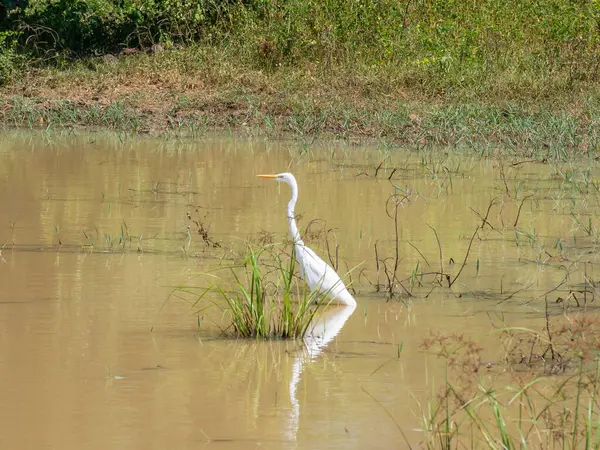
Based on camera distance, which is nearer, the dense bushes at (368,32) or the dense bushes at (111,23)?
the dense bushes at (368,32)

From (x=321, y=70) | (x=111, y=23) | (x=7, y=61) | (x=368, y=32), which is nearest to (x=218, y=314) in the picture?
(x=321, y=70)

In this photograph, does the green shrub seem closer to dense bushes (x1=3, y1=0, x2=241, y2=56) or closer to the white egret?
dense bushes (x1=3, y1=0, x2=241, y2=56)

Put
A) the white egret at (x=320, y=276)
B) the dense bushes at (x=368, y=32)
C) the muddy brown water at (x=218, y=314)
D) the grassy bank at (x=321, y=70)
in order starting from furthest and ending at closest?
the dense bushes at (x=368, y=32), the grassy bank at (x=321, y=70), the white egret at (x=320, y=276), the muddy brown water at (x=218, y=314)

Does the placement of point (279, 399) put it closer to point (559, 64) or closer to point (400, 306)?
point (400, 306)

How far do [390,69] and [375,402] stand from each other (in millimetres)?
10701

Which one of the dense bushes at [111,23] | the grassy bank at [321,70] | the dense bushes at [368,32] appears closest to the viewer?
the grassy bank at [321,70]

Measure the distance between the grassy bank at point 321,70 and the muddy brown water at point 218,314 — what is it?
151 centimetres

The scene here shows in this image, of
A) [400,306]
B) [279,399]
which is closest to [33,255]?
[400,306]

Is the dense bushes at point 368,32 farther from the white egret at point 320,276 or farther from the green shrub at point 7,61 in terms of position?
the white egret at point 320,276

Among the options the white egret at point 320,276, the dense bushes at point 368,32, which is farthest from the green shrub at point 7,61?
the white egret at point 320,276

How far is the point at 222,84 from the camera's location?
1473 centimetres

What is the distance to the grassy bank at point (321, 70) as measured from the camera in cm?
1295

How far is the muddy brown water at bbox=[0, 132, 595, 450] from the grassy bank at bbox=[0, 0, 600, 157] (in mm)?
1510

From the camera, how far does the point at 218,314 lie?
570 cm
